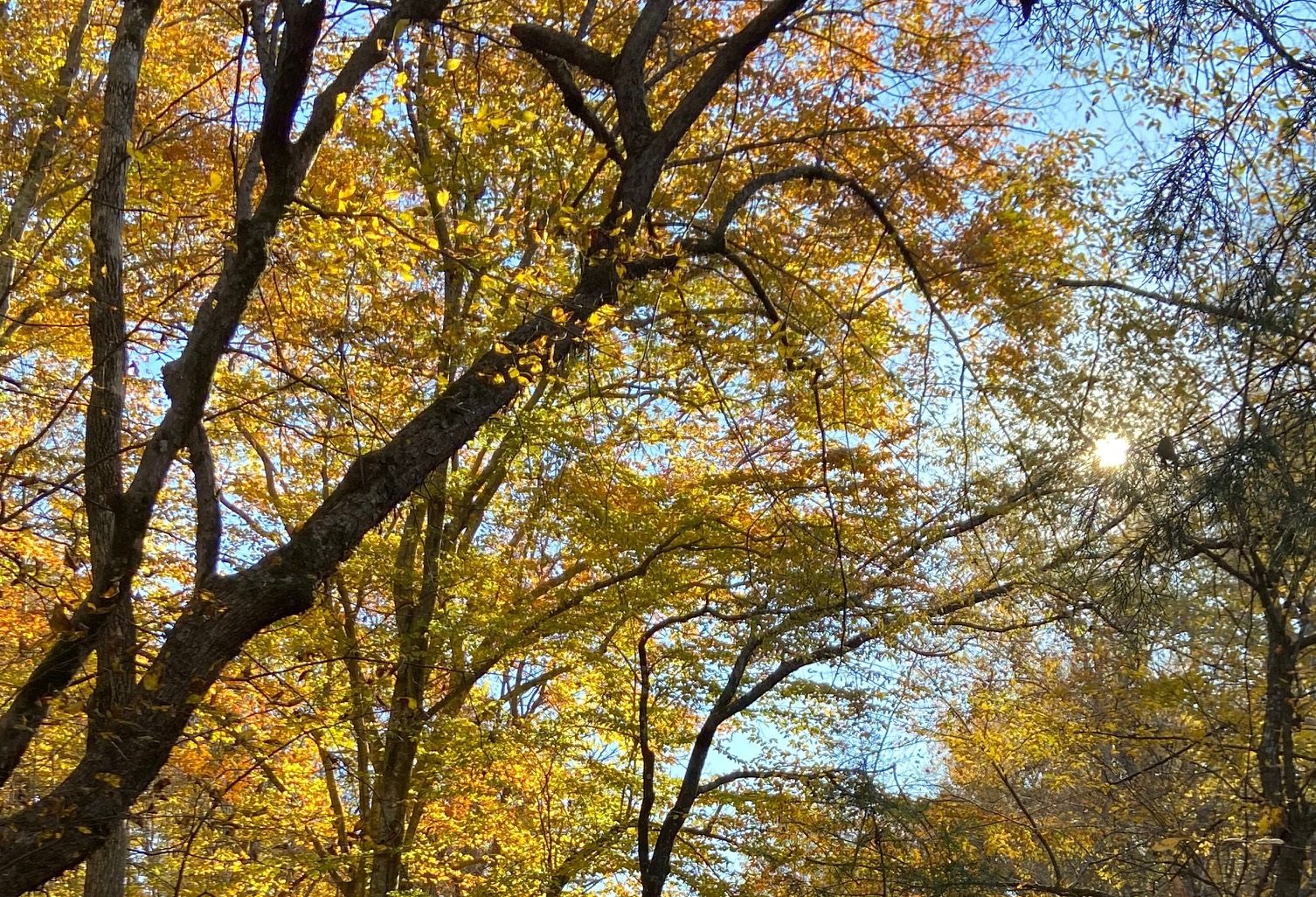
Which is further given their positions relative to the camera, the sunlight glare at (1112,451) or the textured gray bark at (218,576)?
the sunlight glare at (1112,451)

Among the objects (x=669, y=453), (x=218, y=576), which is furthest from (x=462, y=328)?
(x=218, y=576)

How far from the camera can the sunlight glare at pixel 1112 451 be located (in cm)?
521

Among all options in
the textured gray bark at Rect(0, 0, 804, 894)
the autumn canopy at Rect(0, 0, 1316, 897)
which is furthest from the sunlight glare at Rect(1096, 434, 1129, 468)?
the textured gray bark at Rect(0, 0, 804, 894)

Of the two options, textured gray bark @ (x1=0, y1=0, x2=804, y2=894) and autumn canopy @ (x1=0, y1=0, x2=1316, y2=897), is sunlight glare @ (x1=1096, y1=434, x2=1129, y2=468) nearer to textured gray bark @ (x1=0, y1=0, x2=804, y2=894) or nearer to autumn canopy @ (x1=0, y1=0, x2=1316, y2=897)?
autumn canopy @ (x1=0, y1=0, x2=1316, y2=897)

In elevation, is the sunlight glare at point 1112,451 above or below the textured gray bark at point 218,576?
above

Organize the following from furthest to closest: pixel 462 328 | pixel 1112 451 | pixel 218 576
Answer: pixel 462 328 → pixel 1112 451 → pixel 218 576

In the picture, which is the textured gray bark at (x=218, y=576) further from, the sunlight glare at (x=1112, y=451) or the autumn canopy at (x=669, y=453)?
the sunlight glare at (x=1112, y=451)

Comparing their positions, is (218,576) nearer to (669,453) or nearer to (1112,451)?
(1112,451)

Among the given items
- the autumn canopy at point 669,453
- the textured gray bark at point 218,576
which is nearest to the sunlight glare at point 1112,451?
the autumn canopy at point 669,453

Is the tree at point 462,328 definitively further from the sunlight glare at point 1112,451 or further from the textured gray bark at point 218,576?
the sunlight glare at point 1112,451

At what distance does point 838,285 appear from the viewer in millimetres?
7188

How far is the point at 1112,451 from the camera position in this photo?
5.36 meters

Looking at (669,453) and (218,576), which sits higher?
(669,453)

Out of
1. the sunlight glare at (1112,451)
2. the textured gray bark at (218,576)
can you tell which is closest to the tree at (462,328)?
the textured gray bark at (218,576)
